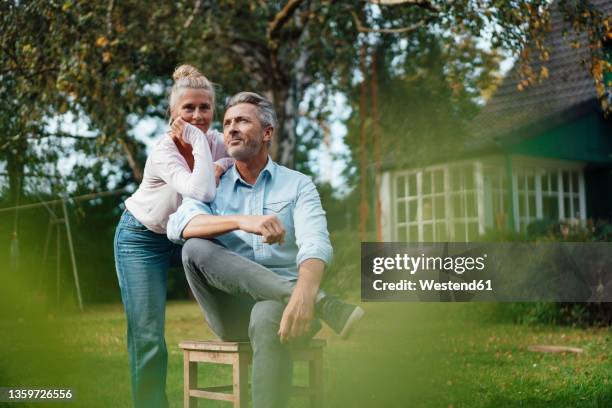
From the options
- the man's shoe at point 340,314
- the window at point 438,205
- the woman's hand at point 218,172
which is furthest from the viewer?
the window at point 438,205

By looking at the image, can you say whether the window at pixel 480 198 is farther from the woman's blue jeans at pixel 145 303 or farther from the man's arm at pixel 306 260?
the man's arm at pixel 306 260

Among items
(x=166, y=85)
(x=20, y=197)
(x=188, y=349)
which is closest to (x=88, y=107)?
(x=20, y=197)

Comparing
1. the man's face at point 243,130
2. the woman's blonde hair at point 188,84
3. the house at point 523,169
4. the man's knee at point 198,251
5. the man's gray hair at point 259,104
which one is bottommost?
the man's knee at point 198,251

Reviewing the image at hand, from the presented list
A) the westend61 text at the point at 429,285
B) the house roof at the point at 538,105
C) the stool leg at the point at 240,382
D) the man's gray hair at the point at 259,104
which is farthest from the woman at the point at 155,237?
the house roof at the point at 538,105

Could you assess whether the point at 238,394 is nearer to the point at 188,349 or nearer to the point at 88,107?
the point at 188,349

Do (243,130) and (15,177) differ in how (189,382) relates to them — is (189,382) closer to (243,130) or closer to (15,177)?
(243,130)

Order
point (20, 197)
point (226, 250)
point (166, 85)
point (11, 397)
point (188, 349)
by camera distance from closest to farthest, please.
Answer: point (226, 250), point (188, 349), point (11, 397), point (20, 197), point (166, 85)

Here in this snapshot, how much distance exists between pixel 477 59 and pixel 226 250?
22.4 ft

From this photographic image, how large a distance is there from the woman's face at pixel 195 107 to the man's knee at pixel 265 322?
2.49ft

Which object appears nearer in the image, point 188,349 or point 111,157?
point 188,349

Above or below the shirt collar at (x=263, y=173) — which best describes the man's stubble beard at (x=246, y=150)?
above

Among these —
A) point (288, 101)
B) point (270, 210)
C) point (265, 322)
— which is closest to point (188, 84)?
point (270, 210)

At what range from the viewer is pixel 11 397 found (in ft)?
9.78

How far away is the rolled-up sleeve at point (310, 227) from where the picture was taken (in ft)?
7.29
